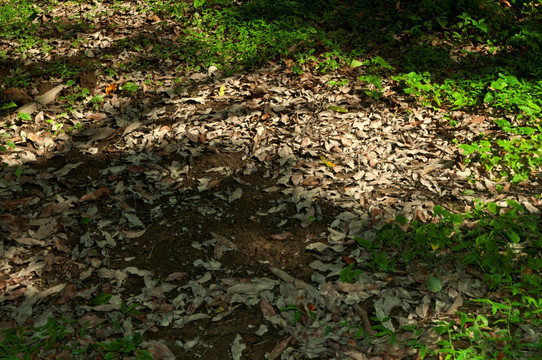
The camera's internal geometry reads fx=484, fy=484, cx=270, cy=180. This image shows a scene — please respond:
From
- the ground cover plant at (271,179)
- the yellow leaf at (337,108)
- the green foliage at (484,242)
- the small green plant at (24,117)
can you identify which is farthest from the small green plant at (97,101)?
the green foliage at (484,242)

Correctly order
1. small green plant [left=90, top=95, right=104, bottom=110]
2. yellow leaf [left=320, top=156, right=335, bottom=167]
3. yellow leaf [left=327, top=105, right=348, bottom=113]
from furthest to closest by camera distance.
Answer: small green plant [left=90, top=95, right=104, bottom=110], yellow leaf [left=327, top=105, right=348, bottom=113], yellow leaf [left=320, top=156, right=335, bottom=167]

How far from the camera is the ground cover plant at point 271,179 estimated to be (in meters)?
3.09

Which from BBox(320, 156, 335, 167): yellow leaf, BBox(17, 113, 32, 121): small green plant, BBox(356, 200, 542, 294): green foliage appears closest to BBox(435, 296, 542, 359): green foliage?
BBox(356, 200, 542, 294): green foliage

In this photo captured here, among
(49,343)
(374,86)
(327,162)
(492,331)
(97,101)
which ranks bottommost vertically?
(49,343)

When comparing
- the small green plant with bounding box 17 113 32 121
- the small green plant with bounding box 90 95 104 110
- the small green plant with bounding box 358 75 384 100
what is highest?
the small green plant with bounding box 358 75 384 100

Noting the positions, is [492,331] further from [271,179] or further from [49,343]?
[49,343]

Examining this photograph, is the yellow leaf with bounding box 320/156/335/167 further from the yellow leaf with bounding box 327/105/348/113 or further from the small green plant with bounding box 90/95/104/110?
the small green plant with bounding box 90/95/104/110

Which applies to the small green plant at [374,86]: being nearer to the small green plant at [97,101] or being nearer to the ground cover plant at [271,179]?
the ground cover plant at [271,179]

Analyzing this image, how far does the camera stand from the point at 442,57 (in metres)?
5.84

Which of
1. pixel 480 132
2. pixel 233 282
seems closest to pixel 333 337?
pixel 233 282

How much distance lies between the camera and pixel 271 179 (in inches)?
171

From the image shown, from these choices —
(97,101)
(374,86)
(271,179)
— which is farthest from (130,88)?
(374,86)

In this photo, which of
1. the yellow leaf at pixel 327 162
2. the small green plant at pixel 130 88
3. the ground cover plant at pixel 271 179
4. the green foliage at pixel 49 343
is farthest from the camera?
the small green plant at pixel 130 88

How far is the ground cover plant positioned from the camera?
122 inches
